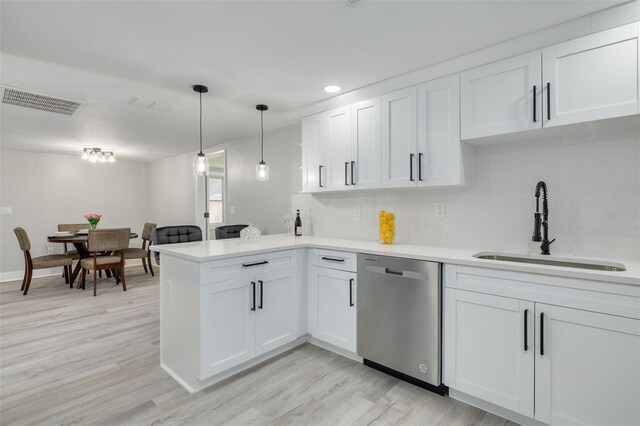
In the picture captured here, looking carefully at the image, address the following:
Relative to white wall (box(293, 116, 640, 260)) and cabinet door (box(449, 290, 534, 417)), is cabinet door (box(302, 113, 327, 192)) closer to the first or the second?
white wall (box(293, 116, 640, 260))

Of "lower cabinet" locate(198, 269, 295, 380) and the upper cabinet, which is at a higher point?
the upper cabinet

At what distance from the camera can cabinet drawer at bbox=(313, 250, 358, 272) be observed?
2.48 m

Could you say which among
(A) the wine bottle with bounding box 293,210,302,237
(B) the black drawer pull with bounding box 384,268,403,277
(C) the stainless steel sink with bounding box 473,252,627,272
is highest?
(A) the wine bottle with bounding box 293,210,302,237

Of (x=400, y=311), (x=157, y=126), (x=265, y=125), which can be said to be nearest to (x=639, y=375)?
(x=400, y=311)

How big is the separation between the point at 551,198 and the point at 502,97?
767 millimetres

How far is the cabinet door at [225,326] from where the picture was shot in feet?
6.79

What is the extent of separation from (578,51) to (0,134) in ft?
21.6

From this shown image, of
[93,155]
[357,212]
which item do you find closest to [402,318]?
[357,212]

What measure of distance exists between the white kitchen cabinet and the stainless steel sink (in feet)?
1.92

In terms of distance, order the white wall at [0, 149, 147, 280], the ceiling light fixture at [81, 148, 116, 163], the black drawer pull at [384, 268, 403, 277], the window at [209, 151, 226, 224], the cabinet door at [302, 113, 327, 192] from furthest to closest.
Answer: the window at [209, 151, 226, 224]
the white wall at [0, 149, 147, 280]
the ceiling light fixture at [81, 148, 116, 163]
the cabinet door at [302, 113, 327, 192]
the black drawer pull at [384, 268, 403, 277]

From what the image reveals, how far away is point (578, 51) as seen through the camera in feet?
5.84

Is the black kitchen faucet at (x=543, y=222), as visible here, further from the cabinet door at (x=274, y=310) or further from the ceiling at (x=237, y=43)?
the cabinet door at (x=274, y=310)

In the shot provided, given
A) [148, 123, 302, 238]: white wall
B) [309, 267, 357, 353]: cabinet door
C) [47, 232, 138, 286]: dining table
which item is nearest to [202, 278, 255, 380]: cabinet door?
[309, 267, 357, 353]: cabinet door

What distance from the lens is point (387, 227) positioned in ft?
9.09
